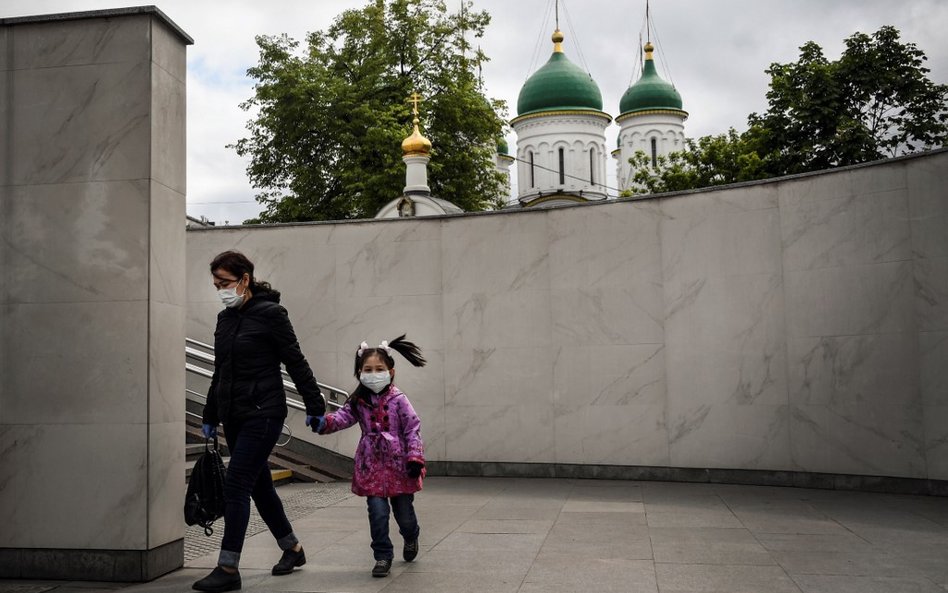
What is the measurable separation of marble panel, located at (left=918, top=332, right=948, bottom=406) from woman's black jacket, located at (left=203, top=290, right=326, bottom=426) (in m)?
6.63

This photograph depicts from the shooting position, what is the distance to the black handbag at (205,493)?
5859 mm

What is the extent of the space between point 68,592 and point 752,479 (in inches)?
299

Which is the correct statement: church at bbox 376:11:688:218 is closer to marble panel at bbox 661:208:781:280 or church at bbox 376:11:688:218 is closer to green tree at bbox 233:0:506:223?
green tree at bbox 233:0:506:223

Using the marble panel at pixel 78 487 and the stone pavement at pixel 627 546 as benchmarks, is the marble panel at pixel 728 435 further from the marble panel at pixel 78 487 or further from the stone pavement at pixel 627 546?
the marble panel at pixel 78 487

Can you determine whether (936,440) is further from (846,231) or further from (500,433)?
(500,433)

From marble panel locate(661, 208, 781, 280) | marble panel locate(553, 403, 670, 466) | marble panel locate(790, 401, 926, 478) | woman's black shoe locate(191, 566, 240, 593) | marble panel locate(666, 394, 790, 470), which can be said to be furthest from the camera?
marble panel locate(553, 403, 670, 466)

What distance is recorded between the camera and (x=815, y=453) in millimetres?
10508

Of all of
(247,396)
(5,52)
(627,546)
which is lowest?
(627,546)

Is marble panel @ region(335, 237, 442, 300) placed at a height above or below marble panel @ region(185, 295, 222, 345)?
above

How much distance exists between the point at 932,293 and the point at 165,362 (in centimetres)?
740

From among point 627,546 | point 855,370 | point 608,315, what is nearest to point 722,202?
point 608,315

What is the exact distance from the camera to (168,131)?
6559mm

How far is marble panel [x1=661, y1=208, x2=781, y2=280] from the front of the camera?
35.9 ft

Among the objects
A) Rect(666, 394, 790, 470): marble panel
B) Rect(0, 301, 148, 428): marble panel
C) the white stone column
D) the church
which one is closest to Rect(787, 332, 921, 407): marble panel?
Rect(666, 394, 790, 470): marble panel
